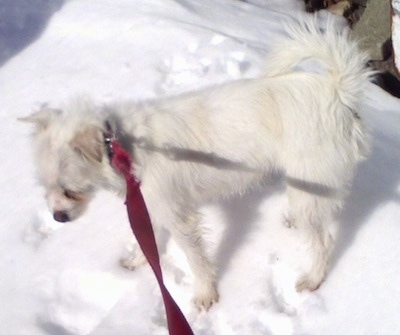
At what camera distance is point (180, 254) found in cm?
338

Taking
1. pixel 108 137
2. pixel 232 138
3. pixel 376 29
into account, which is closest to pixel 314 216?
pixel 232 138

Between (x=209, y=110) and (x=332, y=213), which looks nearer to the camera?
(x=209, y=110)

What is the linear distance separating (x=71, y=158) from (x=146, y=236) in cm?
48

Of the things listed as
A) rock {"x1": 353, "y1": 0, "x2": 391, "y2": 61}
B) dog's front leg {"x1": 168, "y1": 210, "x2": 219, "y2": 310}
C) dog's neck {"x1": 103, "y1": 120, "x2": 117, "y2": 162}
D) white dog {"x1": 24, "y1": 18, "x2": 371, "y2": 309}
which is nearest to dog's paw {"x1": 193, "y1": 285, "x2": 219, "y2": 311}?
dog's front leg {"x1": 168, "y1": 210, "x2": 219, "y2": 310}

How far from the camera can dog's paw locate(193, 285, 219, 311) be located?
3.10 meters

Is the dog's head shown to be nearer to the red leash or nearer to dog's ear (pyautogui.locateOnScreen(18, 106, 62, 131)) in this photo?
dog's ear (pyautogui.locateOnScreen(18, 106, 62, 131))

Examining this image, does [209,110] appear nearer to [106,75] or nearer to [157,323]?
[157,323]

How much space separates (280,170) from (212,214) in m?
0.70

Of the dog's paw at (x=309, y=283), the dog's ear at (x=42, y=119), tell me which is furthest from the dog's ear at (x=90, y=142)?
the dog's paw at (x=309, y=283)

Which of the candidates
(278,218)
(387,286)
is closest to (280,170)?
(278,218)

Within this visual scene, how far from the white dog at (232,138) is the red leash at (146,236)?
0.23m

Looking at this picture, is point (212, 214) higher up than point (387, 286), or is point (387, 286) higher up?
point (387, 286)

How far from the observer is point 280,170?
9.68 feet

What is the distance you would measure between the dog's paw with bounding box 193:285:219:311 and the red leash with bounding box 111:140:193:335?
0.70 metres
